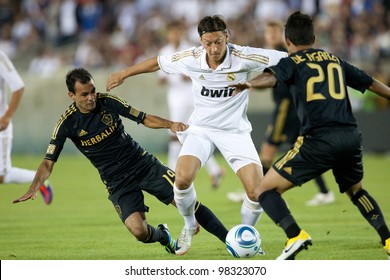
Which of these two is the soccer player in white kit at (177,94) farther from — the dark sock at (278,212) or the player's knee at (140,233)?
the dark sock at (278,212)

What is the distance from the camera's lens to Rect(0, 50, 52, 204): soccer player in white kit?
10227 millimetres

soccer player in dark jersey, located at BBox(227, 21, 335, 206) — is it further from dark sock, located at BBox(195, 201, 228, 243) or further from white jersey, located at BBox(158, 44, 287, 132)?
dark sock, located at BBox(195, 201, 228, 243)

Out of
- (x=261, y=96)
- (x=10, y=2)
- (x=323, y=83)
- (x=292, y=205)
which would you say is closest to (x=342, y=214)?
(x=292, y=205)

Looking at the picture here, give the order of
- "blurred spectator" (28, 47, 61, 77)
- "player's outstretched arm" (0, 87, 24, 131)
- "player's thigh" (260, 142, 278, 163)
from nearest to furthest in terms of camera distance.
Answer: "player's outstretched arm" (0, 87, 24, 131)
"player's thigh" (260, 142, 278, 163)
"blurred spectator" (28, 47, 61, 77)

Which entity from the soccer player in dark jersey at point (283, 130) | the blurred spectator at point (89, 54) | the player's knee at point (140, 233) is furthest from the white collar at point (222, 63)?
the blurred spectator at point (89, 54)

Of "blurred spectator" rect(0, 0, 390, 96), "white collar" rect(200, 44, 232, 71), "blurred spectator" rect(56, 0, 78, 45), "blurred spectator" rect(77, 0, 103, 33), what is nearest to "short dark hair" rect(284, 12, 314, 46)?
"white collar" rect(200, 44, 232, 71)

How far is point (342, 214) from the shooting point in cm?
1098

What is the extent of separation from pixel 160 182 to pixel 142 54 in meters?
14.1

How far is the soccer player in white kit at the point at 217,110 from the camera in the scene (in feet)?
26.1

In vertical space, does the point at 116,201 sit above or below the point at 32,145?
above

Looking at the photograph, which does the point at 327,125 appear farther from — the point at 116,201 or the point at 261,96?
the point at 261,96

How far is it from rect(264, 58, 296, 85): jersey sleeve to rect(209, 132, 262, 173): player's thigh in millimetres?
1187

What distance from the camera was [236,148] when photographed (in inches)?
319

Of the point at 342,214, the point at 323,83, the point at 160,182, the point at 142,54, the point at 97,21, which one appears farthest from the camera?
the point at 97,21
